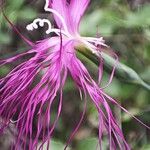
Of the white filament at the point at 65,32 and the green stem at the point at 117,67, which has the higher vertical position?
the white filament at the point at 65,32

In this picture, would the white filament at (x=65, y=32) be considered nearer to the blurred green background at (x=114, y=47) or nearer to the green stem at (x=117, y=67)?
the green stem at (x=117, y=67)

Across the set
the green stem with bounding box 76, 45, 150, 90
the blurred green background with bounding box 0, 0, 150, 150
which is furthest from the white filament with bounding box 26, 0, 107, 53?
the blurred green background with bounding box 0, 0, 150, 150

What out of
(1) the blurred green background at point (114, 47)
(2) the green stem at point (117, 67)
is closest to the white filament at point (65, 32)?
(2) the green stem at point (117, 67)

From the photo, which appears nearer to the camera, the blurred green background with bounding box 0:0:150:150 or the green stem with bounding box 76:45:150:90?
the green stem with bounding box 76:45:150:90

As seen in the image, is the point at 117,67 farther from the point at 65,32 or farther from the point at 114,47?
the point at 114,47

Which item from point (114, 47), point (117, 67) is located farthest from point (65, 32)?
point (114, 47)

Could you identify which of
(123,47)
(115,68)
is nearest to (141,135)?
(123,47)

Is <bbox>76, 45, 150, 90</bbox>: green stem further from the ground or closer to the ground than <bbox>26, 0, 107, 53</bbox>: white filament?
closer to the ground

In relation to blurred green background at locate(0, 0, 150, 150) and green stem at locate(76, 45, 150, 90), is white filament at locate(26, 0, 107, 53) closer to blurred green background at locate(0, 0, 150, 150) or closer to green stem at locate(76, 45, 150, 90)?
green stem at locate(76, 45, 150, 90)
